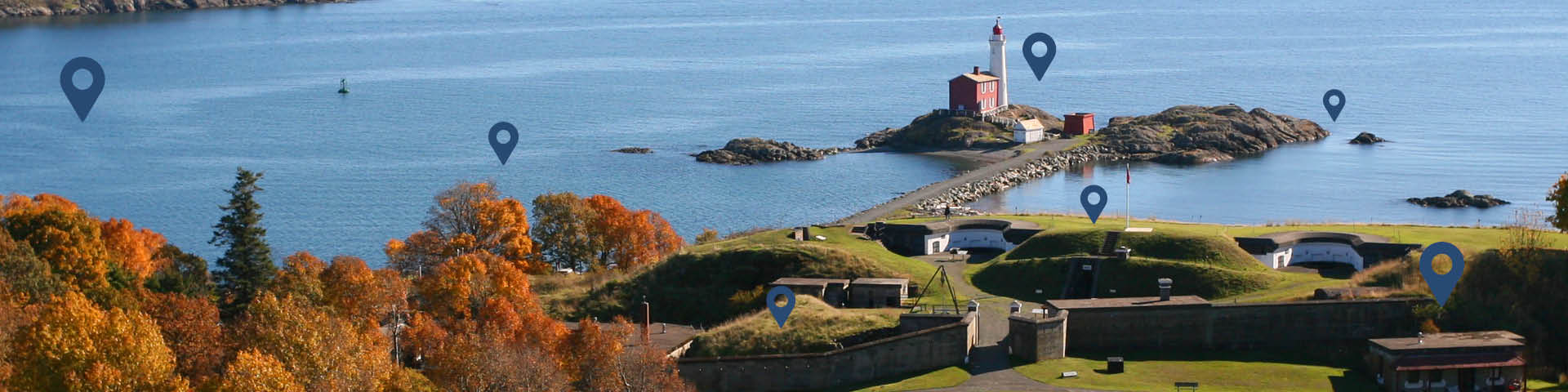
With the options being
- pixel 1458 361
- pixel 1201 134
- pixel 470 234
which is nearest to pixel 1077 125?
pixel 1201 134

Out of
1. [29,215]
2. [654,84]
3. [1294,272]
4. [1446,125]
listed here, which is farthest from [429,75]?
[1294,272]

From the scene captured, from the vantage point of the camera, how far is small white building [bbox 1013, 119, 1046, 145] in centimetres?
12925

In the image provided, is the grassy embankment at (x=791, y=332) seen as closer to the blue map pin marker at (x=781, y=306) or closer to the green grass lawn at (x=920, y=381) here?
the blue map pin marker at (x=781, y=306)

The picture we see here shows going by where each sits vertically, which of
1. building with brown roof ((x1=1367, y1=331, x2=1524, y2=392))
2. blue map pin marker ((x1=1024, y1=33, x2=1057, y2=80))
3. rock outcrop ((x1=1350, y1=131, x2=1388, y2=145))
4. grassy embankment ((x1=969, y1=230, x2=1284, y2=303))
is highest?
blue map pin marker ((x1=1024, y1=33, x2=1057, y2=80))

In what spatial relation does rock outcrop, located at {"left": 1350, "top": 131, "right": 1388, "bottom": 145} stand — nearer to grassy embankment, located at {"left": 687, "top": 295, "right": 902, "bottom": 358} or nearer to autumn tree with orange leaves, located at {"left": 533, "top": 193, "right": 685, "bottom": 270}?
autumn tree with orange leaves, located at {"left": 533, "top": 193, "right": 685, "bottom": 270}

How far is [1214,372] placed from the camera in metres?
50.4

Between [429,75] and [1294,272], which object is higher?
[429,75]

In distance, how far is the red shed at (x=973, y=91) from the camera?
429ft

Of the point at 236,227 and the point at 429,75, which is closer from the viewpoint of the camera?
the point at 236,227

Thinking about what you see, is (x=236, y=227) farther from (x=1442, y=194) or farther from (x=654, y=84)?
(x=654, y=84)

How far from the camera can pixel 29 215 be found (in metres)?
62.8

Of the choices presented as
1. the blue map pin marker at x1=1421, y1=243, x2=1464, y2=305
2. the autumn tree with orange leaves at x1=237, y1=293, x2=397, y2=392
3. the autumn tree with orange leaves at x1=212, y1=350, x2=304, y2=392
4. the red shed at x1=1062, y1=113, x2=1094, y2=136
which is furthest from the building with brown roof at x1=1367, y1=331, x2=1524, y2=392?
the red shed at x1=1062, y1=113, x2=1094, y2=136

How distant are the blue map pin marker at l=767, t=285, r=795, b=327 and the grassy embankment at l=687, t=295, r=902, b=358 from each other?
204mm

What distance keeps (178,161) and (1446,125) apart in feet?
350
